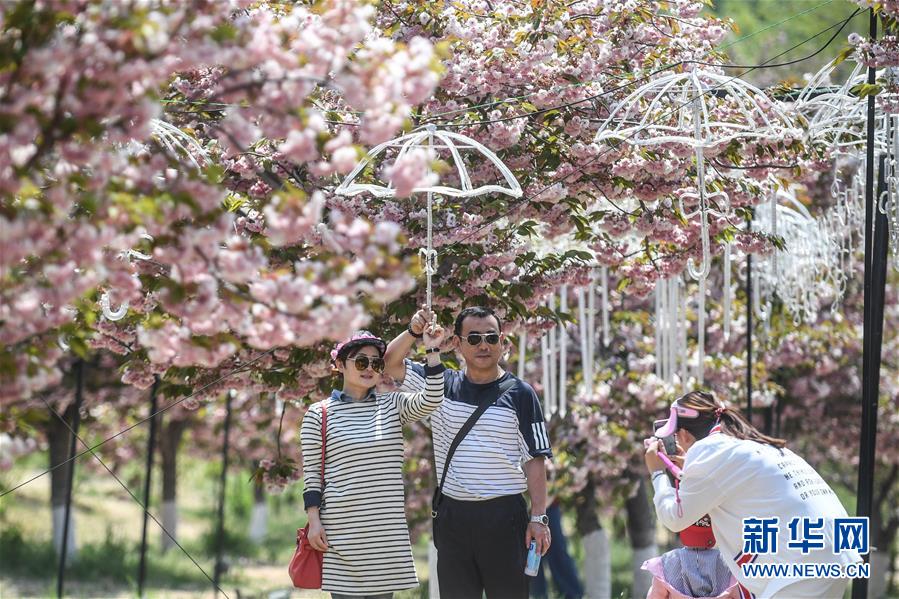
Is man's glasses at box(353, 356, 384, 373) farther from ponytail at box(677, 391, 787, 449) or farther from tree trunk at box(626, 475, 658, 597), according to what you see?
tree trunk at box(626, 475, 658, 597)

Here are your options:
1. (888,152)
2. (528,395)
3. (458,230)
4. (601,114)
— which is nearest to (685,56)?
(601,114)

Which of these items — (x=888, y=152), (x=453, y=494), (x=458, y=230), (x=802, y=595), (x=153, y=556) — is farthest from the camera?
(x=153, y=556)

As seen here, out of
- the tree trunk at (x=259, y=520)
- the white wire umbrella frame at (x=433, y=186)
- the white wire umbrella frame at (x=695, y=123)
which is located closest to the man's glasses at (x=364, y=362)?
the white wire umbrella frame at (x=433, y=186)

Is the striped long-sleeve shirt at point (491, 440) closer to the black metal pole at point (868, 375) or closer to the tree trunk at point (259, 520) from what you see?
the black metal pole at point (868, 375)

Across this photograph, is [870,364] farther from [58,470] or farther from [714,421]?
[58,470]

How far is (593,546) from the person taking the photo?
12172 millimetres

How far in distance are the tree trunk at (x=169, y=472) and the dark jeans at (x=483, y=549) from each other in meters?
11.9

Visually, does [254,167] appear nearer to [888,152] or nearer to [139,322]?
[139,322]

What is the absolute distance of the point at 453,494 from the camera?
17.4 ft

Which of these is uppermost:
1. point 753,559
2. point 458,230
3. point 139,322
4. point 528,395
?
point 458,230

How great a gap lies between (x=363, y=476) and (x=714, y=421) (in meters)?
1.47

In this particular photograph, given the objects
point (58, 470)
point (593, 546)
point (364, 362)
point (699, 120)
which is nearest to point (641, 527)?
point (593, 546)

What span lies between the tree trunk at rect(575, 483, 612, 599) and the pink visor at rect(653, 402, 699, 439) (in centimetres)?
695

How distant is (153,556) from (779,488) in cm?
1377
